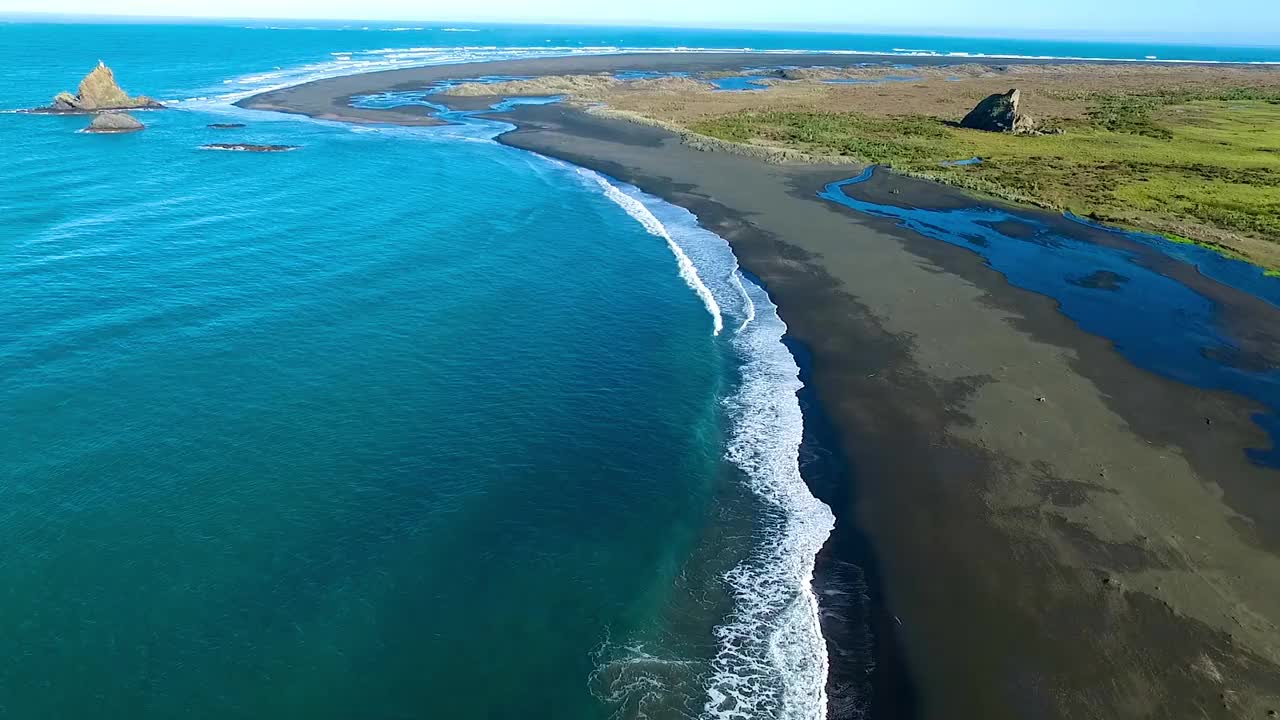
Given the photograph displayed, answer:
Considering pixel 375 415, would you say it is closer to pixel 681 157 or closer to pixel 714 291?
pixel 714 291

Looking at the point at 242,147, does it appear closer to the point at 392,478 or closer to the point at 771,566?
the point at 392,478

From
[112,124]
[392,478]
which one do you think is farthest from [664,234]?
[112,124]

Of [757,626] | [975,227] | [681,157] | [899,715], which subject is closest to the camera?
[899,715]

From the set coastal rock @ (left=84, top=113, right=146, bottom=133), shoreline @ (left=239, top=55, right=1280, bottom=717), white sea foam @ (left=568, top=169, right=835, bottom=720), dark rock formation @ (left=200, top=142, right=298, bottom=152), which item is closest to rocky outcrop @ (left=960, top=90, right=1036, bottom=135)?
shoreline @ (left=239, top=55, right=1280, bottom=717)

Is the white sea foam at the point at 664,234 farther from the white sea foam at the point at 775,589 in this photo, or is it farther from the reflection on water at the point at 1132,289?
the reflection on water at the point at 1132,289

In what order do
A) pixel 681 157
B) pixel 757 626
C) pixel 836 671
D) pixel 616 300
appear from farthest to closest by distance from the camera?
pixel 681 157 < pixel 616 300 < pixel 757 626 < pixel 836 671

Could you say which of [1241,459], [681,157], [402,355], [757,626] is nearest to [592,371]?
[402,355]

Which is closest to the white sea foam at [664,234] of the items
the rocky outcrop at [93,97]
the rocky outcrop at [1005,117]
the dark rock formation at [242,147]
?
the dark rock formation at [242,147]
